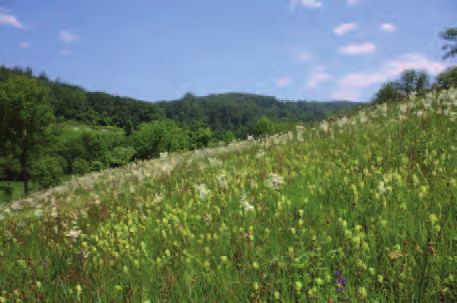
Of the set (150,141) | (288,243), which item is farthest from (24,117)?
(288,243)

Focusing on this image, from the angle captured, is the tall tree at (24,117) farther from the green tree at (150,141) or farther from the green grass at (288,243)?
the green grass at (288,243)

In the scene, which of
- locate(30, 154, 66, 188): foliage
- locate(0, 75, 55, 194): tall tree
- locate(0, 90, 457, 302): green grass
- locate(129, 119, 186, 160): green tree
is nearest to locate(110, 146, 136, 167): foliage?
locate(0, 75, 55, 194): tall tree

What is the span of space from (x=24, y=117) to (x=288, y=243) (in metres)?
46.9

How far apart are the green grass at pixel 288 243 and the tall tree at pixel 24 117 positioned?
4413 centimetres

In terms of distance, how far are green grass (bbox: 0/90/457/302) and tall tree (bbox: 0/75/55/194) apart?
4413 cm

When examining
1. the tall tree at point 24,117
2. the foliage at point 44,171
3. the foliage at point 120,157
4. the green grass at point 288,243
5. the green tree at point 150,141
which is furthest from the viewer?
the green tree at point 150,141

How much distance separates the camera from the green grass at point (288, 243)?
198 cm

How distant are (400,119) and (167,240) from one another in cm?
580

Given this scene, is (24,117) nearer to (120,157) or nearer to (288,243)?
(120,157)

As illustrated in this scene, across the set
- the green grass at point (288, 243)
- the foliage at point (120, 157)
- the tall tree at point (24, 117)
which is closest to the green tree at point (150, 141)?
the foliage at point (120, 157)

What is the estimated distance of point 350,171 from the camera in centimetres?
398

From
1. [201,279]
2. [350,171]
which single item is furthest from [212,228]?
[350,171]

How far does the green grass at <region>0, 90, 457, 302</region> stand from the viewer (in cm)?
198

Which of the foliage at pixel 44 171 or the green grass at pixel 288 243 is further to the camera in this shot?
the foliage at pixel 44 171
